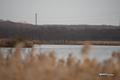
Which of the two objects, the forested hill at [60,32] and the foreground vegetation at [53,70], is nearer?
the foreground vegetation at [53,70]

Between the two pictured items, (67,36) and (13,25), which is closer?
(67,36)

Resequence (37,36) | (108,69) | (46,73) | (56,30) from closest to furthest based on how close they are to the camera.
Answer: (46,73) < (108,69) < (37,36) < (56,30)

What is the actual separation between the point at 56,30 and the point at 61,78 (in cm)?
4478

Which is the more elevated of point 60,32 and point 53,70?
point 53,70

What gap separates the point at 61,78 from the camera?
4254 mm

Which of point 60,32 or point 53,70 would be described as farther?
point 60,32

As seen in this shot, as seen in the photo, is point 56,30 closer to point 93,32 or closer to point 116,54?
point 93,32

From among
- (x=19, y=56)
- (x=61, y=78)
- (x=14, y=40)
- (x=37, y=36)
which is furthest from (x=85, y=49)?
(x=37, y=36)

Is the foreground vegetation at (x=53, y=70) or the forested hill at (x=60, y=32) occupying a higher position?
the foreground vegetation at (x=53, y=70)

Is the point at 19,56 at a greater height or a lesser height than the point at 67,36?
greater

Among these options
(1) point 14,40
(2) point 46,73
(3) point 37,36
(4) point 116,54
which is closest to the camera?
(2) point 46,73

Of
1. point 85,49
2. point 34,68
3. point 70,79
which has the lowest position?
point 70,79

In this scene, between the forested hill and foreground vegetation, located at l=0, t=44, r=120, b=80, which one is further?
the forested hill

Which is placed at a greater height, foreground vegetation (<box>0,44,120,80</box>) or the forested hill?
foreground vegetation (<box>0,44,120,80</box>)
